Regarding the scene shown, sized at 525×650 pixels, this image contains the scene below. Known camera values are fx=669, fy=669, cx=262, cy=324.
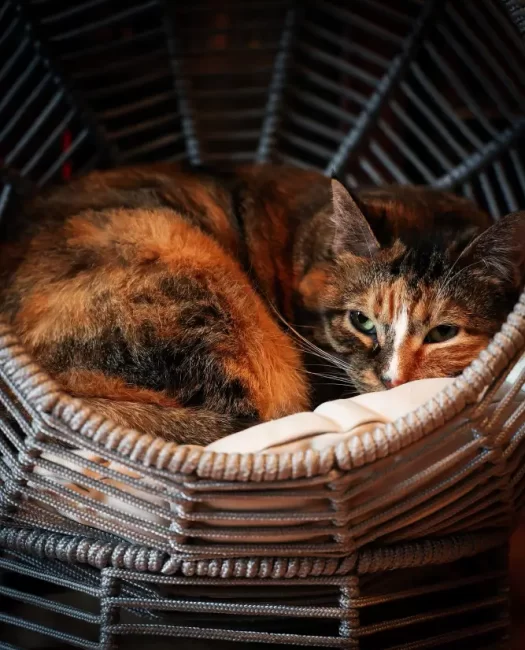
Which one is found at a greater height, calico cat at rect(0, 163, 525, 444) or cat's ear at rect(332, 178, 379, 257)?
cat's ear at rect(332, 178, 379, 257)

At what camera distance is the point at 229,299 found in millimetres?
1196

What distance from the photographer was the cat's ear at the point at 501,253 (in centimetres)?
108

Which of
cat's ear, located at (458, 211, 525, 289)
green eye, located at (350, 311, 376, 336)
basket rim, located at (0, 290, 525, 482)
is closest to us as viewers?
basket rim, located at (0, 290, 525, 482)

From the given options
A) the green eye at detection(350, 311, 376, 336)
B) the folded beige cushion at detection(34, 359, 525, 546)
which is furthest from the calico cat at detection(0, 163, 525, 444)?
the folded beige cushion at detection(34, 359, 525, 546)

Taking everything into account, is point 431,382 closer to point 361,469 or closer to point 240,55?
point 361,469

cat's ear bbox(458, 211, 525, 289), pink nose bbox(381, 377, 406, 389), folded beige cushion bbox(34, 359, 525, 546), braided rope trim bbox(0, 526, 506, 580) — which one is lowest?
braided rope trim bbox(0, 526, 506, 580)

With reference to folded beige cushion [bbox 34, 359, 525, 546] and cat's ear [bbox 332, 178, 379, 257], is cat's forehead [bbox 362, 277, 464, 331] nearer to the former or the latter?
cat's ear [bbox 332, 178, 379, 257]

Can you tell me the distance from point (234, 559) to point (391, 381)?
409 millimetres

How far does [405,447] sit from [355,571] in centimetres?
21

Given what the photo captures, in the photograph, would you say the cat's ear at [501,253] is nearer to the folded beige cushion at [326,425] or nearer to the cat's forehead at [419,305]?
the cat's forehead at [419,305]

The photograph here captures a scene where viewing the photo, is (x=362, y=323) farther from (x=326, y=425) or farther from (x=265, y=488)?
(x=265, y=488)

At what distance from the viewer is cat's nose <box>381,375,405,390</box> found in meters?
1.11

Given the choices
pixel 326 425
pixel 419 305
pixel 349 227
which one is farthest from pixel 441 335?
pixel 326 425

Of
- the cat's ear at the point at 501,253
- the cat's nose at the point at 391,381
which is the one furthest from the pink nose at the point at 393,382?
the cat's ear at the point at 501,253
